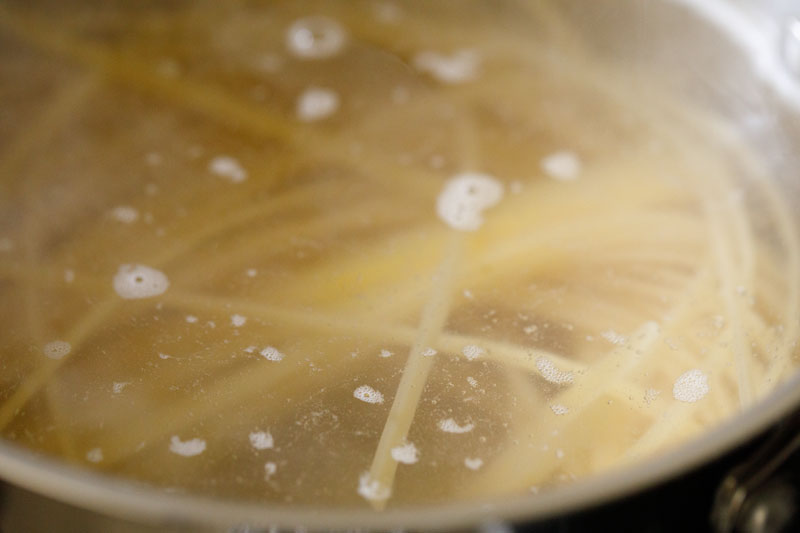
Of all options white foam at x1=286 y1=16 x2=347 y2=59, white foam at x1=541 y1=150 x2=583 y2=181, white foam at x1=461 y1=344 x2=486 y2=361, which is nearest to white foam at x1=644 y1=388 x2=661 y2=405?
white foam at x1=461 y1=344 x2=486 y2=361

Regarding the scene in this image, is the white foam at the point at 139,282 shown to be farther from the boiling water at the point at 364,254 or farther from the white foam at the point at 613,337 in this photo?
the white foam at the point at 613,337

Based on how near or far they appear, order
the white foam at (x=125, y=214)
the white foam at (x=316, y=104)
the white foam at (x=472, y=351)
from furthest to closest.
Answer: the white foam at (x=316, y=104), the white foam at (x=125, y=214), the white foam at (x=472, y=351)

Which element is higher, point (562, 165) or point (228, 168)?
point (562, 165)

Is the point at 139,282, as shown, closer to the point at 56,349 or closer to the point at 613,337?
the point at 56,349

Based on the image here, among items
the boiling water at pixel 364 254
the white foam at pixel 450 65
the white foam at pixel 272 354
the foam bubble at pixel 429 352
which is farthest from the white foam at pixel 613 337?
the white foam at pixel 450 65

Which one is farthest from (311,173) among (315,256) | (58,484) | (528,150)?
(58,484)

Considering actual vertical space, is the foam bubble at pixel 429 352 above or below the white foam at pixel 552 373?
below

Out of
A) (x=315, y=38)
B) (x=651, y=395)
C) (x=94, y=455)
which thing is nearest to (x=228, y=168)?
(x=315, y=38)
